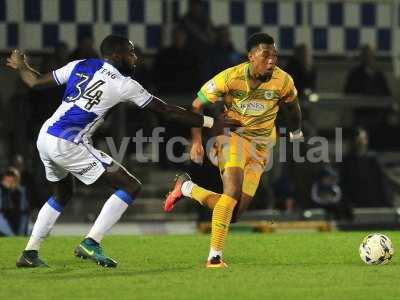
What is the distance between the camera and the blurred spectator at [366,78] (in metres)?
17.6

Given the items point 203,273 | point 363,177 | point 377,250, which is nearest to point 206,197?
point 203,273

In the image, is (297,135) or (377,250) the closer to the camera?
(377,250)

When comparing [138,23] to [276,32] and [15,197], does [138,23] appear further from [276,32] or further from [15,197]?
[15,197]

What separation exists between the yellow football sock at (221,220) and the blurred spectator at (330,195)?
675cm

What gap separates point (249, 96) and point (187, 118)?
96 cm

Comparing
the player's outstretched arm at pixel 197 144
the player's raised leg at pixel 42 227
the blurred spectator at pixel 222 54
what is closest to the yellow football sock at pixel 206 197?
the player's outstretched arm at pixel 197 144

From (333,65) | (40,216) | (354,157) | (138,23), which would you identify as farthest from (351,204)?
(40,216)

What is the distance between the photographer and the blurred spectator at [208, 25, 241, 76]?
17.0 meters

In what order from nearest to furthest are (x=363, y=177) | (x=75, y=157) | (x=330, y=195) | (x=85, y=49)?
(x=75, y=157), (x=85, y=49), (x=330, y=195), (x=363, y=177)

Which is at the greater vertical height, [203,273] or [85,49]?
[85,49]

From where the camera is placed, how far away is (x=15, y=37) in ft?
57.8

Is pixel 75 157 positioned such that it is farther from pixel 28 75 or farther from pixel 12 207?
pixel 12 207

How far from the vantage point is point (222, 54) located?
16984 millimetres

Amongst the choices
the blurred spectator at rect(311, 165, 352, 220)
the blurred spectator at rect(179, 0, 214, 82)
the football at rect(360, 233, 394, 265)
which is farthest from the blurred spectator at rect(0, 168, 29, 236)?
the football at rect(360, 233, 394, 265)
